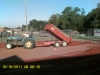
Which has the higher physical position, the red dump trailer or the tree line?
the tree line

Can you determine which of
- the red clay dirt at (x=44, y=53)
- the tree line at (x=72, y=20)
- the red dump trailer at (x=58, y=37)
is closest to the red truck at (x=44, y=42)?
the red dump trailer at (x=58, y=37)

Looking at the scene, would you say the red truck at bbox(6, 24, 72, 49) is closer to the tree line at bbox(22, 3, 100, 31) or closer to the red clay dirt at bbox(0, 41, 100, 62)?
the red clay dirt at bbox(0, 41, 100, 62)

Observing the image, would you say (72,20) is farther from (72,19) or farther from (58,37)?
(58,37)

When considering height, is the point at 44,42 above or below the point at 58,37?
below

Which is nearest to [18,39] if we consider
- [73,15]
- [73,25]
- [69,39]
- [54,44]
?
[54,44]

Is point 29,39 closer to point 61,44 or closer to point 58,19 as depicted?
point 61,44

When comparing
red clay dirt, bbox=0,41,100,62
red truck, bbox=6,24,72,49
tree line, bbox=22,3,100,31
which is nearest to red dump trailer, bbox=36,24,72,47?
red truck, bbox=6,24,72,49

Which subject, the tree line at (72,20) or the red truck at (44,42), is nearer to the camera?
the red truck at (44,42)

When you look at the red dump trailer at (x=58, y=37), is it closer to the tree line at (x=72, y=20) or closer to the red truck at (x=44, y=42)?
the red truck at (x=44, y=42)

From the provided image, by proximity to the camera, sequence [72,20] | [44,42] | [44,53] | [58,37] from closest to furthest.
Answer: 1. [44,53]
2. [44,42]
3. [58,37]
4. [72,20]

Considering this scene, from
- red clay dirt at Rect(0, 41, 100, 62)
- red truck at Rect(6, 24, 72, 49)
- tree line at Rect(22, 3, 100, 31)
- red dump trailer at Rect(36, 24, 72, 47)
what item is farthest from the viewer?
tree line at Rect(22, 3, 100, 31)

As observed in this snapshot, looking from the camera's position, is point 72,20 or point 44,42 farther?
point 72,20

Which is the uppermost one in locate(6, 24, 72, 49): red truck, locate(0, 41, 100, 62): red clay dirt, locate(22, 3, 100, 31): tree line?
locate(22, 3, 100, 31): tree line

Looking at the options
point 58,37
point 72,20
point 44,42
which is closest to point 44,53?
point 44,42
